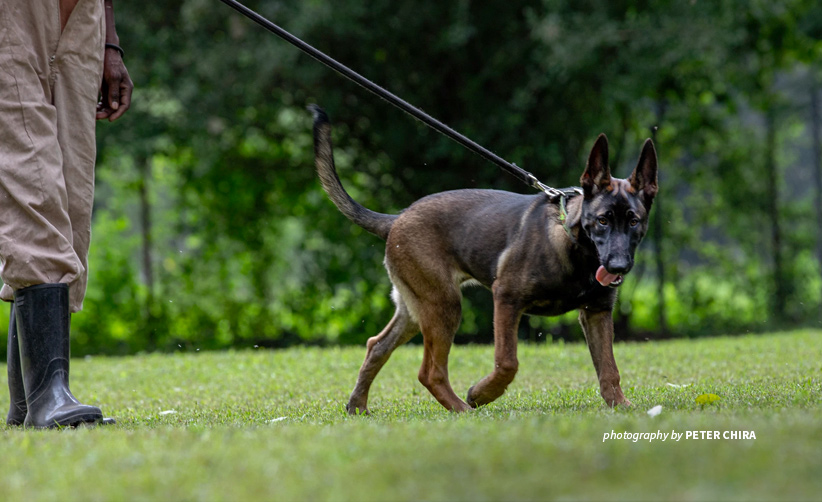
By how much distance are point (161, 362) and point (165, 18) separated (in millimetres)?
5946

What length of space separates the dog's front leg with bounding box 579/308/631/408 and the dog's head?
1.17ft

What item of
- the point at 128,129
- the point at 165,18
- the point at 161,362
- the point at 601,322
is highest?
the point at 165,18

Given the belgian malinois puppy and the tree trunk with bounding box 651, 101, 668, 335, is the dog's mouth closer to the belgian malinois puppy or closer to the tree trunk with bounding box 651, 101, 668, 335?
the belgian malinois puppy

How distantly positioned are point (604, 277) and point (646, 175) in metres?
0.60

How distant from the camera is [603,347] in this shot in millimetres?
4836

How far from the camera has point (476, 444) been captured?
9.07 ft

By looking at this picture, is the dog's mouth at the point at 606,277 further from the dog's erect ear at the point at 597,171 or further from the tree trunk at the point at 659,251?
the tree trunk at the point at 659,251

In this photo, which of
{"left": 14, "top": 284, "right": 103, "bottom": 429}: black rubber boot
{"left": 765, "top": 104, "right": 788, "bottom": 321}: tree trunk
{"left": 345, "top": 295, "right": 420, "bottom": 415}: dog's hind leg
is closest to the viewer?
{"left": 14, "top": 284, "right": 103, "bottom": 429}: black rubber boot

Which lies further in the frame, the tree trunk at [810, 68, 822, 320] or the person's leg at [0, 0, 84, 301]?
the tree trunk at [810, 68, 822, 320]

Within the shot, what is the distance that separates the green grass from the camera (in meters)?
2.30

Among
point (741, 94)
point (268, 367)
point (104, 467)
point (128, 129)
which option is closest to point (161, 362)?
point (268, 367)

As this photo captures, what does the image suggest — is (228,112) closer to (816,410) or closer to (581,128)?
(581,128)

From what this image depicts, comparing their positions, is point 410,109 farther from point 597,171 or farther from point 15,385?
point 15,385

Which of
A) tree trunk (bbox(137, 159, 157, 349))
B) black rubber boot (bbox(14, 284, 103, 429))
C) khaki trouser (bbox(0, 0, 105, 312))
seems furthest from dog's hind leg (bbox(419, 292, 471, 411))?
tree trunk (bbox(137, 159, 157, 349))
